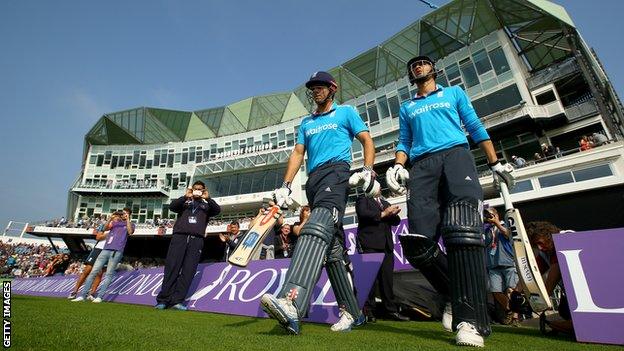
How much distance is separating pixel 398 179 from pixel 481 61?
32387 mm

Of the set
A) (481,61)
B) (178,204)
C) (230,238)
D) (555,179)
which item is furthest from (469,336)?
(481,61)

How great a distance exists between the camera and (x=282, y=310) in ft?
7.43

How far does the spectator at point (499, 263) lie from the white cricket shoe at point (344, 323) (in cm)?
359

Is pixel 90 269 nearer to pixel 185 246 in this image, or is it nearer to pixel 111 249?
pixel 111 249

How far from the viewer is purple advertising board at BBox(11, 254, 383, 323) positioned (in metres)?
3.93

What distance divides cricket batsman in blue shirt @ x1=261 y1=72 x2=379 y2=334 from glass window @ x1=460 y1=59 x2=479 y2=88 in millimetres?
31225

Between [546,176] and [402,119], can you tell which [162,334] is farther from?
[546,176]

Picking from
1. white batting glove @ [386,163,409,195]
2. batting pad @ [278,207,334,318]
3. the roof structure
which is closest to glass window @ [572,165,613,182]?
the roof structure

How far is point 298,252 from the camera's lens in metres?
2.55

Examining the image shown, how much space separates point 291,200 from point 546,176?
2397 cm

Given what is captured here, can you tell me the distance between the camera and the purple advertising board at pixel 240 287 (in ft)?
12.9

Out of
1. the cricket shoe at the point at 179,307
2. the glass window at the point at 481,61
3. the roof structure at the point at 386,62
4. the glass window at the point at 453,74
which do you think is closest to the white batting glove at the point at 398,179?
the cricket shoe at the point at 179,307

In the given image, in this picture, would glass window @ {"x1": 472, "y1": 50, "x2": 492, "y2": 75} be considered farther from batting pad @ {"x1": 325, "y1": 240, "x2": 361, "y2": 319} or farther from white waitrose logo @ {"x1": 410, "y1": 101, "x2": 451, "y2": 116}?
batting pad @ {"x1": 325, "y1": 240, "x2": 361, "y2": 319}

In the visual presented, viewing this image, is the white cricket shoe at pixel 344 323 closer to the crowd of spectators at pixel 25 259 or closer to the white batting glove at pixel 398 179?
the white batting glove at pixel 398 179
